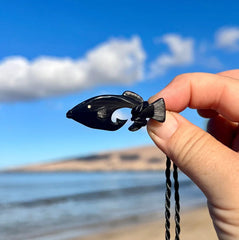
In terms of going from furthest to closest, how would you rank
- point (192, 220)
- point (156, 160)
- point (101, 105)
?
point (156, 160)
point (192, 220)
point (101, 105)

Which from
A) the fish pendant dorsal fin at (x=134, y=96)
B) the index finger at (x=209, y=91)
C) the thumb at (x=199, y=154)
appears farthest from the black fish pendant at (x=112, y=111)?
the index finger at (x=209, y=91)

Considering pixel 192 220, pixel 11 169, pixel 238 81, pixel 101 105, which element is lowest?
pixel 192 220

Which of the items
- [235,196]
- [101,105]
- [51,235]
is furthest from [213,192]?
[51,235]

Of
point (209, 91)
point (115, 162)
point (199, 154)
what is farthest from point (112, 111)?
point (115, 162)

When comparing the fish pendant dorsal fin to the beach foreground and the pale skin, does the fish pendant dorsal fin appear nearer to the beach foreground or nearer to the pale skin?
the pale skin

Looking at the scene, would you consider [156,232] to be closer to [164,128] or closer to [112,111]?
[164,128]

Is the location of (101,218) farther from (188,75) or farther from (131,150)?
(131,150)
